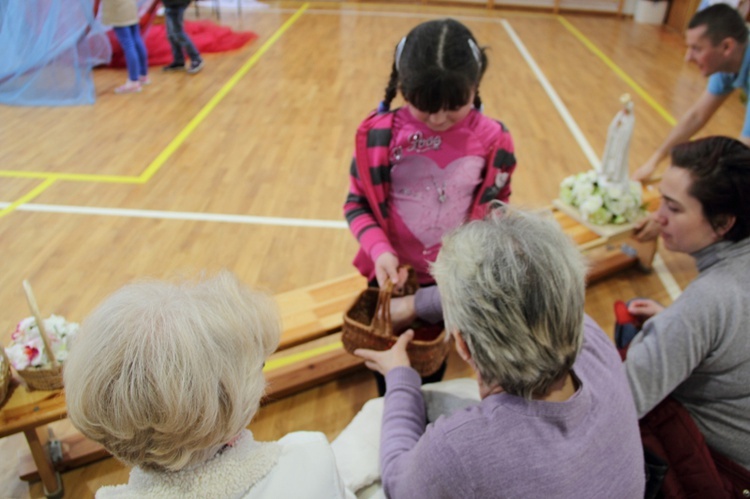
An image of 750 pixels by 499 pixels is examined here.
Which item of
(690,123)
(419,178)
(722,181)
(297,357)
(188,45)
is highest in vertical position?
(722,181)

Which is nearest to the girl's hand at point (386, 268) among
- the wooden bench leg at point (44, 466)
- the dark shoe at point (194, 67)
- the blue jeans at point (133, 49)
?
the wooden bench leg at point (44, 466)

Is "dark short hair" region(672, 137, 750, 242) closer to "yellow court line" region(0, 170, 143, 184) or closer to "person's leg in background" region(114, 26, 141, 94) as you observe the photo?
"yellow court line" region(0, 170, 143, 184)

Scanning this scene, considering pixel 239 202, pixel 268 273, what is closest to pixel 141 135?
pixel 239 202

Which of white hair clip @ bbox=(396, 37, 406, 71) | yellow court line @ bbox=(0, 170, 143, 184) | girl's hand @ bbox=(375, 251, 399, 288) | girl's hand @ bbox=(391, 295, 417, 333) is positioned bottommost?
yellow court line @ bbox=(0, 170, 143, 184)

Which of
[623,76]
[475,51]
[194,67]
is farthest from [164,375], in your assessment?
[623,76]

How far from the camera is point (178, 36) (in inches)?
249

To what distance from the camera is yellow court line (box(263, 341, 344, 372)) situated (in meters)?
2.78

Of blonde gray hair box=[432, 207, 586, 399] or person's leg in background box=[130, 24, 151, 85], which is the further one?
person's leg in background box=[130, 24, 151, 85]

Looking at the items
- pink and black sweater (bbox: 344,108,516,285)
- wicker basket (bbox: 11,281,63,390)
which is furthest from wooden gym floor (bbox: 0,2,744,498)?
wicker basket (bbox: 11,281,63,390)

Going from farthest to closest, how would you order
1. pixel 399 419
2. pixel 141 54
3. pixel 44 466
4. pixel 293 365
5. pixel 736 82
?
pixel 141 54
pixel 736 82
pixel 293 365
pixel 44 466
pixel 399 419

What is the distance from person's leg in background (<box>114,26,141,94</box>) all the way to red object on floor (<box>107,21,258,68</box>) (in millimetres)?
793

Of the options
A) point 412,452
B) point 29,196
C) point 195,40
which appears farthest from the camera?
point 195,40

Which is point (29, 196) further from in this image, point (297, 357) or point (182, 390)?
point (182, 390)

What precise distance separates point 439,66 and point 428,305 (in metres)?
0.75
